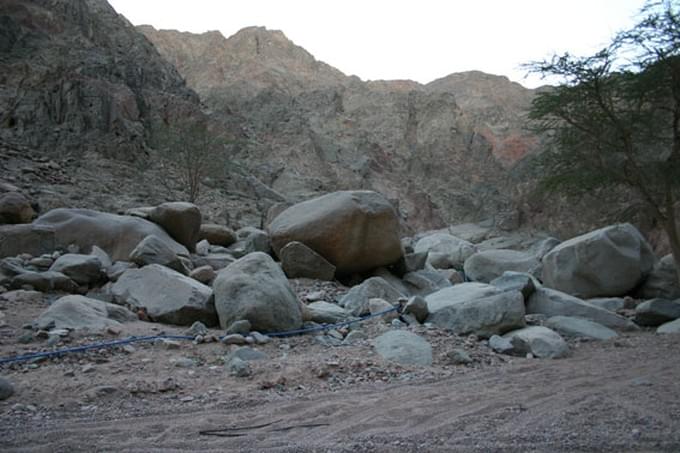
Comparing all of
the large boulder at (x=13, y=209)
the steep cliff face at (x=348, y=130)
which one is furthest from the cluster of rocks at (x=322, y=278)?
the steep cliff face at (x=348, y=130)

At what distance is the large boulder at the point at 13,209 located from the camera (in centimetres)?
989

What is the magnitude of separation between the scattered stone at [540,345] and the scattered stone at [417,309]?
42.2 inches

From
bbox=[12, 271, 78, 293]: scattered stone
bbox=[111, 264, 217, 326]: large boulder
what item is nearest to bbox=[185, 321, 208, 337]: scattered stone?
bbox=[111, 264, 217, 326]: large boulder

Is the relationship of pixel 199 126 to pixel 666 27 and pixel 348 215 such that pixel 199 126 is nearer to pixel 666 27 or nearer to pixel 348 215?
pixel 348 215

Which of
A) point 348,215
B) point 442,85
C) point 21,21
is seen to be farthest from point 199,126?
point 442,85

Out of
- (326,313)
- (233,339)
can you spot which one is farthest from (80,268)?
(326,313)

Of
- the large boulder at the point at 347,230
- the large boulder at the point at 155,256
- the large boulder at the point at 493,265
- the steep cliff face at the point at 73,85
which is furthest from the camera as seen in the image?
the steep cliff face at the point at 73,85

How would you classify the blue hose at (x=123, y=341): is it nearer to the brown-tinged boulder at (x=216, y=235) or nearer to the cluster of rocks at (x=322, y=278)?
the cluster of rocks at (x=322, y=278)

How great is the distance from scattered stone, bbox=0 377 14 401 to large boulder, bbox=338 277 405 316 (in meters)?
3.85

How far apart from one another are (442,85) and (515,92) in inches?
535

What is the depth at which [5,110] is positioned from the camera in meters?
23.8

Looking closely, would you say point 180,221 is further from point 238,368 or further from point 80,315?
point 238,368

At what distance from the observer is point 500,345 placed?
5.68 meters

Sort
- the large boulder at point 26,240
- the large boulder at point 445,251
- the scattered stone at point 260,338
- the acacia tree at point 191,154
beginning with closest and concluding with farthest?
the scattered stone at point 260,338, the large boulder at point 26,240, the large boulder at point 445,251, the acacia tree at point 191,154
